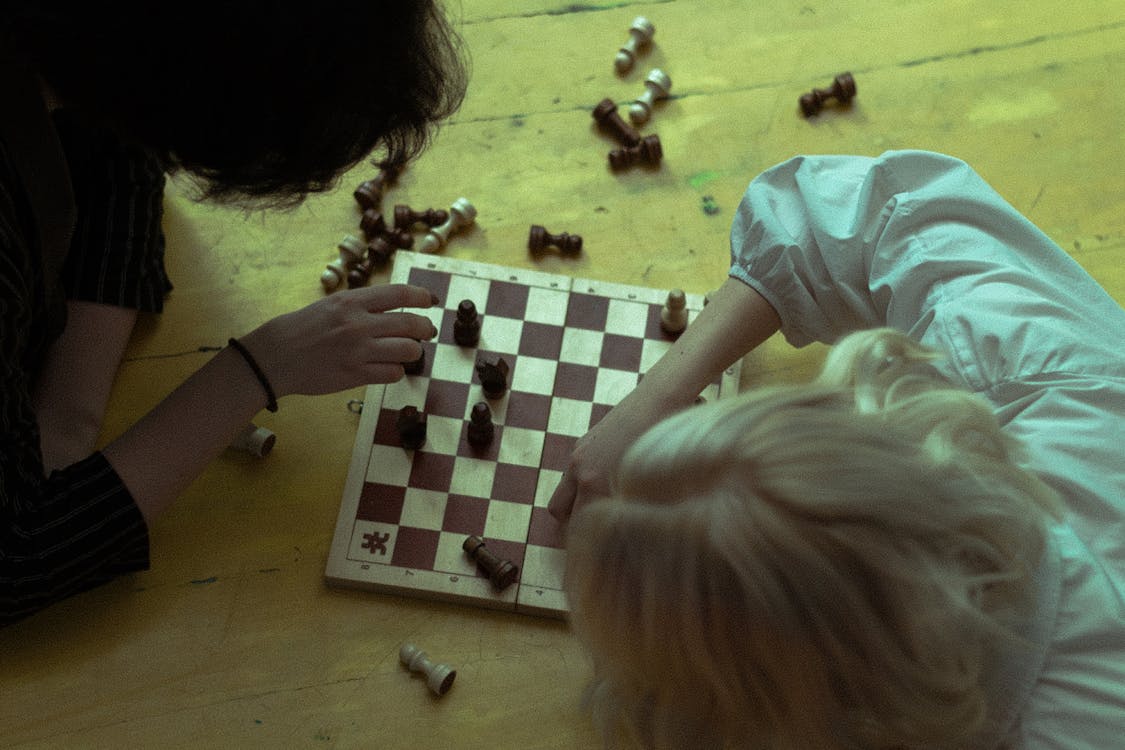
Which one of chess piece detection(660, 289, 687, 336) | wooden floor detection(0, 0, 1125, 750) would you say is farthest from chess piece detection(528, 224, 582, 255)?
chess piece detection(660, 289, 687, 336)

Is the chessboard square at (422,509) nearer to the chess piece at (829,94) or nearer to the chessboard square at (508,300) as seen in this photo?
the chessboard square at (508,300)

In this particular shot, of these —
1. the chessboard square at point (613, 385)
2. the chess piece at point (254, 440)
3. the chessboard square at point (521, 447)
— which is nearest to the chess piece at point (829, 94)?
the chessboard square at point (613, 385)

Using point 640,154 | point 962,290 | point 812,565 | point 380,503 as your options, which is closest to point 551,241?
point 640,154

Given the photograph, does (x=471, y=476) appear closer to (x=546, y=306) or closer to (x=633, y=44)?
(x=546, y=306)

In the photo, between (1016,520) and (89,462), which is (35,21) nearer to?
(89,462)

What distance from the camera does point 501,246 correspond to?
1321 mm

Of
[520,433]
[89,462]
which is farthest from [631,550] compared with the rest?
[89,462]

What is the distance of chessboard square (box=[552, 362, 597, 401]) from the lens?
1.23 metres

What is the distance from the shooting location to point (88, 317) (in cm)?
120

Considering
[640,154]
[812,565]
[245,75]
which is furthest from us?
[640,154]

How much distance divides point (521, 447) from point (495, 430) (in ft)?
0.12

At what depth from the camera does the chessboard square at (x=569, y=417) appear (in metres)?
1.21

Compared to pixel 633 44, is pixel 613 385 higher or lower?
lower

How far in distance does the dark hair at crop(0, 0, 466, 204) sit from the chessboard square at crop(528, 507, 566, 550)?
42cm
